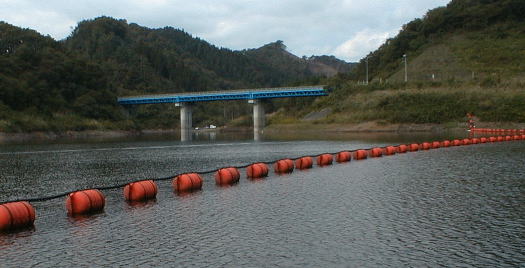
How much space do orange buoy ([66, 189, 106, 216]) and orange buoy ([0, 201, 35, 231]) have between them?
2477mm

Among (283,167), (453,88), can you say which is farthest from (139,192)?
(453,88)

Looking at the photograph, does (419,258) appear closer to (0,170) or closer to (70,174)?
(70,174)

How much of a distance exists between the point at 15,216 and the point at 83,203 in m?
3.56

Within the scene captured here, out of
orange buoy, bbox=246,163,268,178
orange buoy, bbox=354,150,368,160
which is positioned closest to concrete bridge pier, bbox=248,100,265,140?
orange buoy, bbox=354,150,368,160

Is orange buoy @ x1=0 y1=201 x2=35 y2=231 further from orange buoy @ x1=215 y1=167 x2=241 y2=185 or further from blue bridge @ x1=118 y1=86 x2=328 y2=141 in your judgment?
blue bridge @ x1=118 y1=86 x2=328 y2=141

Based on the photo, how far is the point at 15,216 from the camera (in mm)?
22219

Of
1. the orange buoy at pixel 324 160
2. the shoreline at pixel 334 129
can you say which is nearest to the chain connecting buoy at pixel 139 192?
the orange buoy at pixel 324 160

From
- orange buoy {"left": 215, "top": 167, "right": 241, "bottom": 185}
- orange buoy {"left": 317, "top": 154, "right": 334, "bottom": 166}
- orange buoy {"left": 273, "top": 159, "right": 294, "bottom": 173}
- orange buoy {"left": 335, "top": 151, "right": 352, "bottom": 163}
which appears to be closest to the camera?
orange buoy {"left": 215, "top": 167, "right": 241, "bottom": 185}

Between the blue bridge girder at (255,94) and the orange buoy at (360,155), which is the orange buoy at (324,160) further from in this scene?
the blue bridge girder at (255,94)

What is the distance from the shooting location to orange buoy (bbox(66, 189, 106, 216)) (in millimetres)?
25156

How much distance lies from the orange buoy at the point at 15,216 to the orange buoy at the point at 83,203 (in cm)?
248

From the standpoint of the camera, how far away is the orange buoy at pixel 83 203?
82.5 ft

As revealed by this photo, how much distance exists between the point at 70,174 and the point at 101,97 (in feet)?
531

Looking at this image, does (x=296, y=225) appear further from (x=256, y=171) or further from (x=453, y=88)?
(x=453, y=88)
